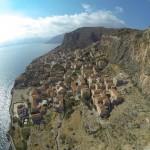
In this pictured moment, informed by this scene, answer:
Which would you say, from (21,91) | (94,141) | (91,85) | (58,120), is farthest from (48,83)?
(94,141)

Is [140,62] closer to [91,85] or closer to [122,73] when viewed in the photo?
[122,73]

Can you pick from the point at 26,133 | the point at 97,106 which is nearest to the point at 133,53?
the point at 97,106

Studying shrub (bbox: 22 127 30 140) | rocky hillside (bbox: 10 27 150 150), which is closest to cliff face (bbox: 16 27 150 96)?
rocky hillside (bbox: 10 27 150 150)

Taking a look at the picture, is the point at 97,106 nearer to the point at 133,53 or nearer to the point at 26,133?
the point at 26,133

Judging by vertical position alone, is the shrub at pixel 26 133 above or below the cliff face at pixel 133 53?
below

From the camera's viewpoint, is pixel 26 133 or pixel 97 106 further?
pixel 26 133

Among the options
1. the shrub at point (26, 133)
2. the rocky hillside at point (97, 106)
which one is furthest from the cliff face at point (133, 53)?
the shrub at point (26, 133)

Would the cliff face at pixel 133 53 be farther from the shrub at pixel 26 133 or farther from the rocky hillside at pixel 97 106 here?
the shrub at pixel 26 133

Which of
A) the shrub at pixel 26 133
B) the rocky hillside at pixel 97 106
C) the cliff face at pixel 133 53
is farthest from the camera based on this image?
the cliff face at pixel 133 53
